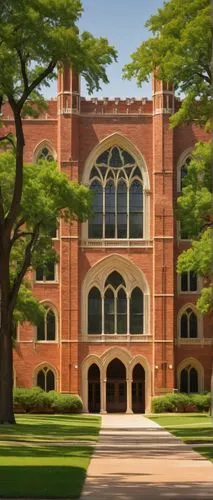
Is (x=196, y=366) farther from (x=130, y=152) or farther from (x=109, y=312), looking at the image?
(x=130, y=152)

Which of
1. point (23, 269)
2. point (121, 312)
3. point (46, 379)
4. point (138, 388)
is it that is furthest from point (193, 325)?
point (23, 269)

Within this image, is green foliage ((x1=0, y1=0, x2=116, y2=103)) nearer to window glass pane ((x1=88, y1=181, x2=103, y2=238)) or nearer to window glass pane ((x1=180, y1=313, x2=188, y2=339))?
window glass pane ((x1=88, y1=181, x2=103, y2=238))

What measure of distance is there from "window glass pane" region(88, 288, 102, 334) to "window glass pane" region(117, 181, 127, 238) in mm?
3419

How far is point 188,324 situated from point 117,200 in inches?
305

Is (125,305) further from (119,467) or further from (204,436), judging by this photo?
(119,467)

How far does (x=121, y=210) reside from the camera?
5697cm

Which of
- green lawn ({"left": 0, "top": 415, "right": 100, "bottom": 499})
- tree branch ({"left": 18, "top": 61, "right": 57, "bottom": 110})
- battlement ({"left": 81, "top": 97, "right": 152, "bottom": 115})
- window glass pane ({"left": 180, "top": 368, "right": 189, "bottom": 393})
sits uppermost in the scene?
battlement ({"left": 81, "top": 97, "right": 152, "bottom": 115})

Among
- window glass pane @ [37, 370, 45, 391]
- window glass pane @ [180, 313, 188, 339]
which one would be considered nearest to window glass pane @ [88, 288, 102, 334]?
window glass pane @ [37, 370, 45, 391]

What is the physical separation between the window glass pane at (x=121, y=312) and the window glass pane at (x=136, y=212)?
3252mm

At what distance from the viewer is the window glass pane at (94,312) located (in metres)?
56.6

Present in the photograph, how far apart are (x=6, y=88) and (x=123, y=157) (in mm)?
29358

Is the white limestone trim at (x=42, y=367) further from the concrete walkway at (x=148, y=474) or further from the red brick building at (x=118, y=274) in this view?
the concrete walkway at (x=148, y=474)

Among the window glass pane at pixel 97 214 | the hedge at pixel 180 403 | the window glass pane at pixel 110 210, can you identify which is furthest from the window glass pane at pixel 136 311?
the hedge at pixel 180 403

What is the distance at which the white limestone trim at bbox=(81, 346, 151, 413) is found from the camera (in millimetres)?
55625
